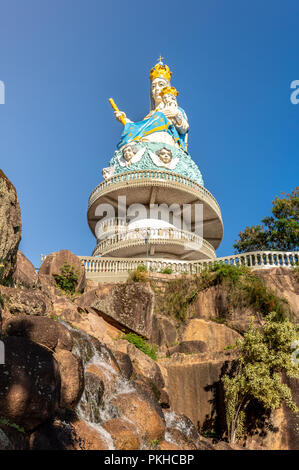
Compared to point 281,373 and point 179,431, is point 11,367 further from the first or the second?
point 281,373

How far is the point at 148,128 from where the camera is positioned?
30.9 m

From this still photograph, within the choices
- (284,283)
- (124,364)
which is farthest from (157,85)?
(124,364)

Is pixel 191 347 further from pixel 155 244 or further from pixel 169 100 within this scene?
pixel 169 100

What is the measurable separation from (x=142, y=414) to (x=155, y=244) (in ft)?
52.9

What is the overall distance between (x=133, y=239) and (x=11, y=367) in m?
18.4

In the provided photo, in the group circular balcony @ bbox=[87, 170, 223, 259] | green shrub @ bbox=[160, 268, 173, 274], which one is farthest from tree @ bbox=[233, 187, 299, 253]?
green shrub @ bbox=[160, 268, 173, 274]

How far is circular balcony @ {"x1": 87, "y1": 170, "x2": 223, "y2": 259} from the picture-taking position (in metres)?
26.0

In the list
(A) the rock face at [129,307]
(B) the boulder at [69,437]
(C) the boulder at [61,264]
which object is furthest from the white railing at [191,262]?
(B) the boulder at [69,437]

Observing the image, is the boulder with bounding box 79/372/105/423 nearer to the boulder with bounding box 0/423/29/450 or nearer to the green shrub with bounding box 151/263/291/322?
the boulder with bounding box 0/423/29/450

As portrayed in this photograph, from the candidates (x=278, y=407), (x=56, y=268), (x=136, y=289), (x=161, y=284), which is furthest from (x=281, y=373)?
(x=56, y=268)

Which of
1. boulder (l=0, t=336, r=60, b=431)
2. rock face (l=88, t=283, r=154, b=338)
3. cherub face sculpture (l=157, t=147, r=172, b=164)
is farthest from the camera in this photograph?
cherub face sculpture (l=157, t=147, r=172, b=164)

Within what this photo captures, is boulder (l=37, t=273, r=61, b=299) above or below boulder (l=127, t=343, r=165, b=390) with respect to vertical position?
above

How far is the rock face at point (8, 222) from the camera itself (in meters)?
8.71

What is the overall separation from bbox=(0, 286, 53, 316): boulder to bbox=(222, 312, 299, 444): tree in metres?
5.26
